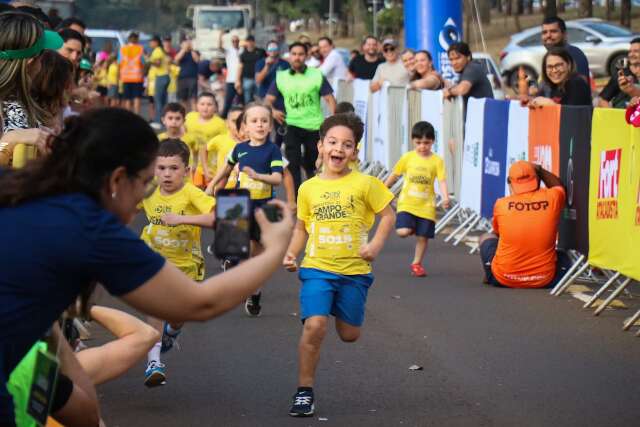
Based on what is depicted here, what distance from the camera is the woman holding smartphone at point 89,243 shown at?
377 centimetres

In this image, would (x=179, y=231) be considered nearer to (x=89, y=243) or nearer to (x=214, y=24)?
(x=89, y=243)

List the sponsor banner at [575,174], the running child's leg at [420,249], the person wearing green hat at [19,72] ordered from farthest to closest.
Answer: the running child's leg at [420,249]
the sponsor banner at [575,174]
the person wearing green hat at [19,72]

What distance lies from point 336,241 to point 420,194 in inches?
221

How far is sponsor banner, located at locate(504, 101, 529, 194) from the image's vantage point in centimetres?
1314

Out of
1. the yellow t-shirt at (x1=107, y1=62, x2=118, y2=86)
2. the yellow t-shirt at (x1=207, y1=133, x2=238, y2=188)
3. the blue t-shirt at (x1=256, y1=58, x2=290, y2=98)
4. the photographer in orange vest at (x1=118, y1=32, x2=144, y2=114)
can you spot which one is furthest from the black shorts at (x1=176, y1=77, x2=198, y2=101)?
the yellow t-shirt at (x1=207, y1=133, x2=238, y2=188)

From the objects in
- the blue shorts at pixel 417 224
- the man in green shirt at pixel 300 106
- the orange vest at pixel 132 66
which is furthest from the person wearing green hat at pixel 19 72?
the orange vest at pixel 132 66

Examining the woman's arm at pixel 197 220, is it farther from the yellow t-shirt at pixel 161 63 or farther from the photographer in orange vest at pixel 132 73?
the photographer in orange vest at pixel 132 73

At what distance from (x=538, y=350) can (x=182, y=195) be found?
252 centimetres

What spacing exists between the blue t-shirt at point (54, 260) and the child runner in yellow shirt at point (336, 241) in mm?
3387

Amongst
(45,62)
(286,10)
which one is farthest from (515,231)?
(286,10)

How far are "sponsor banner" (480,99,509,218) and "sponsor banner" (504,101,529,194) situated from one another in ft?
0.44

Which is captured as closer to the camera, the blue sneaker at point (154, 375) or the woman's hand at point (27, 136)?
the woman's hand at point (27, 136)

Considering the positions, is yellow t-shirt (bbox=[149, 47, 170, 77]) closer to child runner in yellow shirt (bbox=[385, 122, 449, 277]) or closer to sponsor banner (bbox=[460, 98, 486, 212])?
sponsor banner (bbox=[460, 98, 486, 212])

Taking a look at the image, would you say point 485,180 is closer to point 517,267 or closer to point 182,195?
point 517,267
